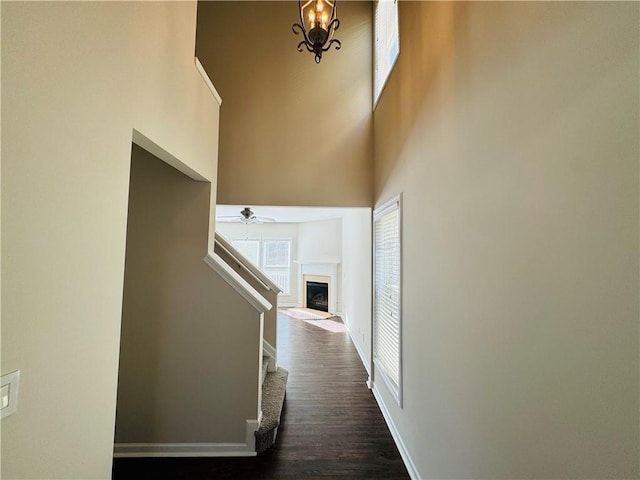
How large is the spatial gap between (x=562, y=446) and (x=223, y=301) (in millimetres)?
2261

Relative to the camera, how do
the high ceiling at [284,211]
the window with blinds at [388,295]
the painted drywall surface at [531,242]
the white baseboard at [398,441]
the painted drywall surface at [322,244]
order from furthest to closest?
the painted drywall surface at [322,244], the high ceiling at [284,211], the window with blinds at [388,295], the white baseboard at [398,441], the painted drywall surface at [531,242]

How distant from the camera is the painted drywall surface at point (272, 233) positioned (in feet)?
29.3

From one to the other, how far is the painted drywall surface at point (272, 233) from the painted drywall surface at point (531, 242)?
7125 mm

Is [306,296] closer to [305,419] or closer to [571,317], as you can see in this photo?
[305,419]

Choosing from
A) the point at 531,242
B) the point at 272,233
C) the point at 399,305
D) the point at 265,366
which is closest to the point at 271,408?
the point at 265,366

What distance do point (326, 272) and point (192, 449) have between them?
5754mm

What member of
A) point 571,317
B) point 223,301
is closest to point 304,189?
point 223,301

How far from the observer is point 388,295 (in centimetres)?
303

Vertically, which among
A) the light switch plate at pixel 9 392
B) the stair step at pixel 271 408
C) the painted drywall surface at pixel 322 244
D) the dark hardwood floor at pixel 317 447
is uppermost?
the painted drywall surface at pixel 322 244

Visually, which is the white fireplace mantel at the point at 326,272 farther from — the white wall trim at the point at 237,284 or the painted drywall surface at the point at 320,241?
the white wall trim at the point at 237,284

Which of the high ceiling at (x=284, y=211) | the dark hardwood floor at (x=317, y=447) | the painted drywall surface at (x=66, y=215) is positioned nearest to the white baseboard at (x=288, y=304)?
the high ceiling at (x=284, y=211)

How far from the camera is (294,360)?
439cm

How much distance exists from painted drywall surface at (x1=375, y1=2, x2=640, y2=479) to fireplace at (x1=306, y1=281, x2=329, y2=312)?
6.01 m

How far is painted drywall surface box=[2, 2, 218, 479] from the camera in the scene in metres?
0.84
